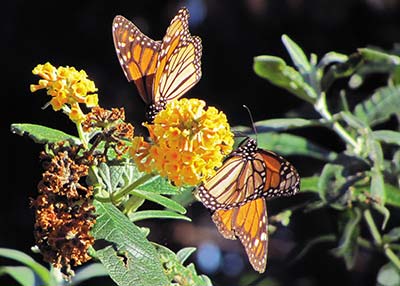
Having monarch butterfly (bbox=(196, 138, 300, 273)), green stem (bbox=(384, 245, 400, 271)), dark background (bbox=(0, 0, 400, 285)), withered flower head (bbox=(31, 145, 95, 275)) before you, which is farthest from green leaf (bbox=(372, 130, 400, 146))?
dark background (bbox=(0, 0, 400, 285))

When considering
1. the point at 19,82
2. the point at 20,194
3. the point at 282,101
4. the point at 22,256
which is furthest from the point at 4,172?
the point at 22,256

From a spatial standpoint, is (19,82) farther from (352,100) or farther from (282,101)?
(352,100)

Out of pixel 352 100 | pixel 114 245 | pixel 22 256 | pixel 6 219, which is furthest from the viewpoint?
pixel 6 219

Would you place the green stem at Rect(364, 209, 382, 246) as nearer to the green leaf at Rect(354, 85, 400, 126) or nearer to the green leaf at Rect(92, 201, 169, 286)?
the green leaf at Rect(354, 85, 400, 126)

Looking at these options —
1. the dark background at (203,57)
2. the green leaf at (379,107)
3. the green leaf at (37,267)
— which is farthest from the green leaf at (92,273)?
the dark background at (203,57)

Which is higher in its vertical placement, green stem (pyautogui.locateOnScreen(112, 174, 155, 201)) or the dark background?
the dark background
